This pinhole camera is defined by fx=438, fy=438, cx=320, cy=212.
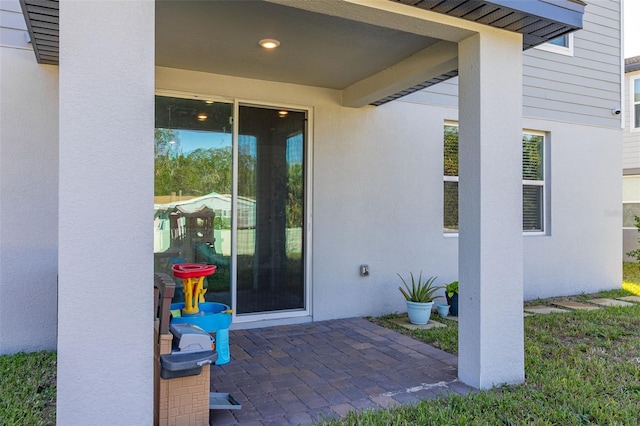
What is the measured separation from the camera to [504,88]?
3.51 meters

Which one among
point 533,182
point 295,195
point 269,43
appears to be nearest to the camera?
point 269,43

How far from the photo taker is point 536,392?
329 cm

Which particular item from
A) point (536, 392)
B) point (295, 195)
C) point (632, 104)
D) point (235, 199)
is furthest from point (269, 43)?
point (632, 104)

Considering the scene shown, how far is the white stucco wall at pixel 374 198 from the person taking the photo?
5.42 meters

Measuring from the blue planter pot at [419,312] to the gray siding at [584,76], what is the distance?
145 inches

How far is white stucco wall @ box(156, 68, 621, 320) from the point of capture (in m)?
5.42

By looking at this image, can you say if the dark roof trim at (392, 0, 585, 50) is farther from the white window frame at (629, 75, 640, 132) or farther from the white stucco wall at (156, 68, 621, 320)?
→ the white window frame at (629, 75, 640, 132)

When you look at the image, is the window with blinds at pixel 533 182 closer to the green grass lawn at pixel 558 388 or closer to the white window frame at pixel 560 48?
the white window frame at pixel 560 48

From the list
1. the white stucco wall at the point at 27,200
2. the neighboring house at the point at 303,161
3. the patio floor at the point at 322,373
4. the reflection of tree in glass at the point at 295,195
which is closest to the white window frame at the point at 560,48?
the neighboring house at the point at 303,161

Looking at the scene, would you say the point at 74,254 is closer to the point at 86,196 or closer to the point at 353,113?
the point at 86,196

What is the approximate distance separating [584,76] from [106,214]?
7922mm

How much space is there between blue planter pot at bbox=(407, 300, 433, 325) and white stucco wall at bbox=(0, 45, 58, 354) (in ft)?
12.6

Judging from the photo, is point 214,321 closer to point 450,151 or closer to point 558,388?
point 558,388

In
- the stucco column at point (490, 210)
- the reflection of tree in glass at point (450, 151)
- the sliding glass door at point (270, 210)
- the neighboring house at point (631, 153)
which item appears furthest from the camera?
the neighboring house at point (631, 153)
